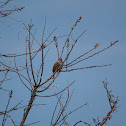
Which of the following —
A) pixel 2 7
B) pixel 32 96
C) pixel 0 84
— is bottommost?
pixel 32 96

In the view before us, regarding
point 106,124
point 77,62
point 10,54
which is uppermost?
point 10,54

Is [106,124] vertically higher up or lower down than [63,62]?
lower down

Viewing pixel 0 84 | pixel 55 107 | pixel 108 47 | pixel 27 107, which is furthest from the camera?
pixel 0 84

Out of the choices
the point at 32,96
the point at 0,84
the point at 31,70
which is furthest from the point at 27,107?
the point at 0,84

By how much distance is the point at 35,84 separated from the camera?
239 cm

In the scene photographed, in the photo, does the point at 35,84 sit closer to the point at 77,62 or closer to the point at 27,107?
the point at 27,107

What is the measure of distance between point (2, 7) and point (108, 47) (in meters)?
2.39

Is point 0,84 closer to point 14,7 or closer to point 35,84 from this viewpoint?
point 35,84

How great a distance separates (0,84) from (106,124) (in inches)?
86.4

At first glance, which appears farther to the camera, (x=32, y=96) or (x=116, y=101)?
(x=116, y=101)

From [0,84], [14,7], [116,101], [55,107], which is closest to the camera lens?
[55,107]

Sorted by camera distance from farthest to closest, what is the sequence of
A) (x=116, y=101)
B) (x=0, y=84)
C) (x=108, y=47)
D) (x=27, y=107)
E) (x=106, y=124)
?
1. (x=116, y=101)
2. (x=106, y=124)
3. (x=0, y=84)
4. (x=108, y=47)
5. (x=27, y=107)

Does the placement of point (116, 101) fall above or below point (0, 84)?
below

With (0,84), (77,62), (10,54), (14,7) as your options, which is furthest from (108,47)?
(14,7)
